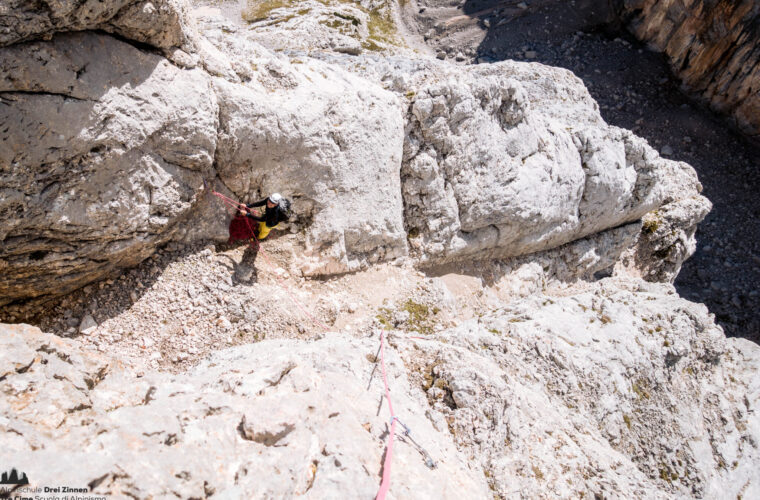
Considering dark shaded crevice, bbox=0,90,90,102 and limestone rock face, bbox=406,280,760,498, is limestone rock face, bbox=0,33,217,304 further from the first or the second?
limestone rock face, bbox=406,280,760,498

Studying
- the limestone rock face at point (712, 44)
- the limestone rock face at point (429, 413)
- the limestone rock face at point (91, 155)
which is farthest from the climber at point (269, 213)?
the limestone rock face at point (712, 44)

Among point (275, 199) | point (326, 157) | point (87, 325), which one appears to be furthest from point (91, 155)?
point (326, 157)

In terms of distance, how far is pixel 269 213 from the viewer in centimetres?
1323

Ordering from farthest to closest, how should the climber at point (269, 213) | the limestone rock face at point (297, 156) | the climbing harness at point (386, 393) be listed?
the climber at point (269, 213) < the limestone rock face at point (297, 156) < the climbing harness at point (386, 393)

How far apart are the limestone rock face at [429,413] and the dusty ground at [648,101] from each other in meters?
28.2

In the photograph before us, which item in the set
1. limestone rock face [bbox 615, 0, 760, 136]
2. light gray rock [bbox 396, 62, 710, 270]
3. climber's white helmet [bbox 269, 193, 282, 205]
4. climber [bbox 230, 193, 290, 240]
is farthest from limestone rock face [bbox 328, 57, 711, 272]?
limestone rock face [bbox 615, 0, 760, 136]

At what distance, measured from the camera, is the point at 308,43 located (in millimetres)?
30359

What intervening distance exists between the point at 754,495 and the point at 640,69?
161 ft

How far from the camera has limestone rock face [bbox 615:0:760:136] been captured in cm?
3928

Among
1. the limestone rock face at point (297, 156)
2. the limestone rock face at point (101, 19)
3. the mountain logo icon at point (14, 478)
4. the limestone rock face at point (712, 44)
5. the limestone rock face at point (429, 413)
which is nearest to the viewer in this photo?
the mountain logo icon at point (14, 478)

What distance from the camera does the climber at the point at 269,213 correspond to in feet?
42.4

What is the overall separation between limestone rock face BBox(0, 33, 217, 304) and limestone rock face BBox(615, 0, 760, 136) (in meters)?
48.8

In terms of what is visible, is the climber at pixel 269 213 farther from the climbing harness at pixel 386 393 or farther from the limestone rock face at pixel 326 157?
the limestone rock face at pixel 326 157

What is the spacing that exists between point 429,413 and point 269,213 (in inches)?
301
